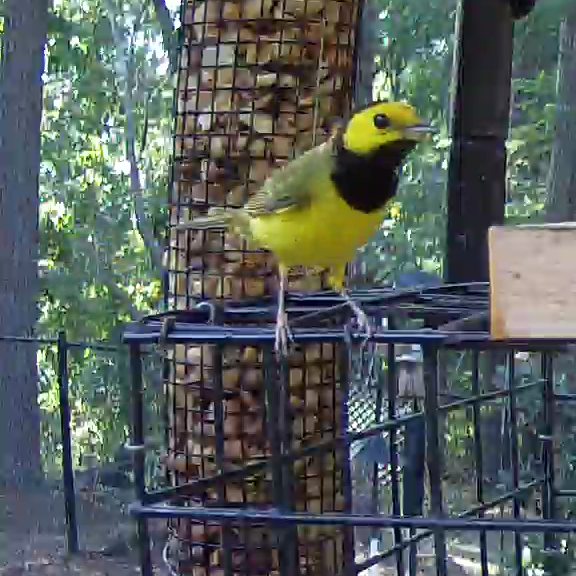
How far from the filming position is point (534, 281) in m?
1.28

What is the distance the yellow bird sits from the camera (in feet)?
6.65

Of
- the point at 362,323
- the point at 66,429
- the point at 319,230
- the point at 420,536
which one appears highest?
the point at 319,230

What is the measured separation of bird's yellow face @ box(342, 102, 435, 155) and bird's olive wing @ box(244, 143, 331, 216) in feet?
0.53

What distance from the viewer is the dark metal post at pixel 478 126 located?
2.41 m

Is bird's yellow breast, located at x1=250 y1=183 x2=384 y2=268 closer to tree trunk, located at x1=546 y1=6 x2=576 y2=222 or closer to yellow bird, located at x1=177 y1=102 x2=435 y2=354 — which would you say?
yellow bird, located at x1=177 y1=102 x2=435 y2=354

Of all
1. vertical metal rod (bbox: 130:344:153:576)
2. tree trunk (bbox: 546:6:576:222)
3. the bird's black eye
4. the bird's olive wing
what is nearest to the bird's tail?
the bird's olive wing

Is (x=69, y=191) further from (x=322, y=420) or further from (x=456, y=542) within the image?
(x=322, y=420)

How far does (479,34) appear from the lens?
2.42 meters

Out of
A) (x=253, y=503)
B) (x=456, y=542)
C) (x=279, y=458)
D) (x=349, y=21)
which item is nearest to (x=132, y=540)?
(x=456, y=542)

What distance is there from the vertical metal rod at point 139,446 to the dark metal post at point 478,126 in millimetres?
1210

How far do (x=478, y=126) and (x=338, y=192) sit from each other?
1.61 feet

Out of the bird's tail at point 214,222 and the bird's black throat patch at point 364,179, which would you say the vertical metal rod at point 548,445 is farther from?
the bird's tail at point 214,222

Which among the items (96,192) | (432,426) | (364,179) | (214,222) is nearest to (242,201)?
(214,222)

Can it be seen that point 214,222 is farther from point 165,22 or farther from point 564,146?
point 165,22
